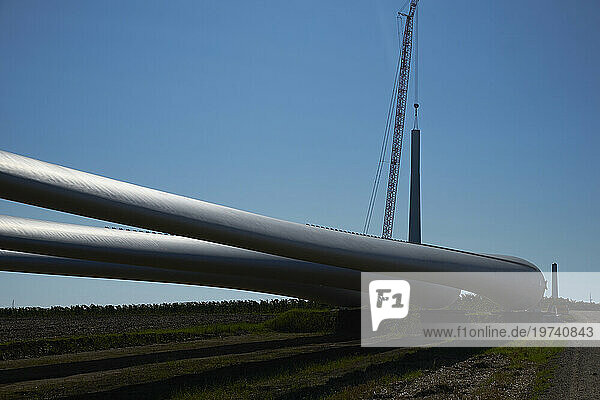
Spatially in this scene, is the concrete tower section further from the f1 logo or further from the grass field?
the grass field

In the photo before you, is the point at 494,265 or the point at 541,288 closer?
the point at 494,265

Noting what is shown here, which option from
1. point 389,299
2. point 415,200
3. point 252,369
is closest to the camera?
point 252,369

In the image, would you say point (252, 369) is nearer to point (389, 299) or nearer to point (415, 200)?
point (389, 299)

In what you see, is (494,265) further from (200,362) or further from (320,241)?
(200,362)

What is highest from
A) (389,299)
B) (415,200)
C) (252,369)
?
(415,200)

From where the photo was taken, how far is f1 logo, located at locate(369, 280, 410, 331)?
40656 mm

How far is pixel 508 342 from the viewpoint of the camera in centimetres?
3189

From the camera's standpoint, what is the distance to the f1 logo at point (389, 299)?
40656 mm

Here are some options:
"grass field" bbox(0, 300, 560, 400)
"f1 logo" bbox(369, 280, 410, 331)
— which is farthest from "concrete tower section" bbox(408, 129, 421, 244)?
"grass field" bbox(0, 300, 560, 400)

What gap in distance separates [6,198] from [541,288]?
115 feet

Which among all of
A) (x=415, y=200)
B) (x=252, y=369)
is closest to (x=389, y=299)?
(x=252, y=369)

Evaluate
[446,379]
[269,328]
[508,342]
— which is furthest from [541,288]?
[446,379]

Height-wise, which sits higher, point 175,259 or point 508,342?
point 175,259

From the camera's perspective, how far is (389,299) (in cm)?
4162
